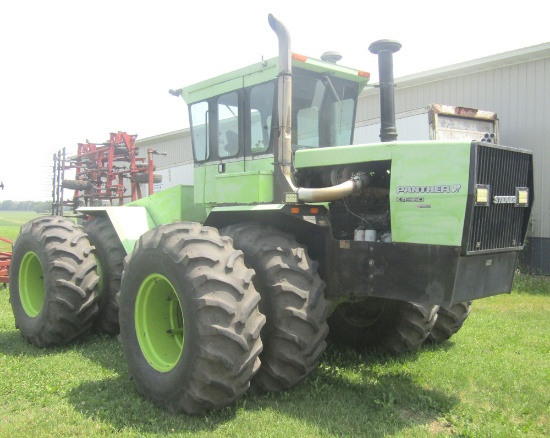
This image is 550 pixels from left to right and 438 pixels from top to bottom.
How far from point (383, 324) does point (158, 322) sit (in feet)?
7.75

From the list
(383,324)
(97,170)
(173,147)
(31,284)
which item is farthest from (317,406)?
(173,147)

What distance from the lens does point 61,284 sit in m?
5.99

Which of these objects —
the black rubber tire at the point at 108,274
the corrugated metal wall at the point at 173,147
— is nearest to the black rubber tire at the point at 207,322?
the black rubber tire at the point at 108,274

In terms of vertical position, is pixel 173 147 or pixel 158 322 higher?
pixel 173 147

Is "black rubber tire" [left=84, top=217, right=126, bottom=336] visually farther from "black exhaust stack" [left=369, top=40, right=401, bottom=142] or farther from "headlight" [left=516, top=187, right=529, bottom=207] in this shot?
"headlight" [left=516, top=187, right=529, bottom=207]

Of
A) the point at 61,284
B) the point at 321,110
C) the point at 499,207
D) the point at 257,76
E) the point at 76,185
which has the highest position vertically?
the point at 257,76

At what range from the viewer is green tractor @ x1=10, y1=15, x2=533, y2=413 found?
3.99 meters

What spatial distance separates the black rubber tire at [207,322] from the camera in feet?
13.0

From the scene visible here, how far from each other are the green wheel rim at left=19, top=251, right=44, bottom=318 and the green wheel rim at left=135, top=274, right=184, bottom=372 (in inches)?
100

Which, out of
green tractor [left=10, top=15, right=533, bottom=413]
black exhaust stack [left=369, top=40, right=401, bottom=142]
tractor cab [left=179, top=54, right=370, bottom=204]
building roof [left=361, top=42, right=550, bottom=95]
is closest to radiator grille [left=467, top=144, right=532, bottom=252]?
green tractor [left=10, top=15, right=533, bottom=413]

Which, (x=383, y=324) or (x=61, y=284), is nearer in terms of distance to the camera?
(x=383, y=324)

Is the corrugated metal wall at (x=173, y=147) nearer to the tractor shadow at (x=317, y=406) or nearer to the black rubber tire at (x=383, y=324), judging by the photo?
the black rubber tire at (x=383, y=324)

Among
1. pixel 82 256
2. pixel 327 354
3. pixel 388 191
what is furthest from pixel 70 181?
pixel 388 191

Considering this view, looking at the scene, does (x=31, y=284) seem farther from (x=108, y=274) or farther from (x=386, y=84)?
Answer: (x=386, y=84)
